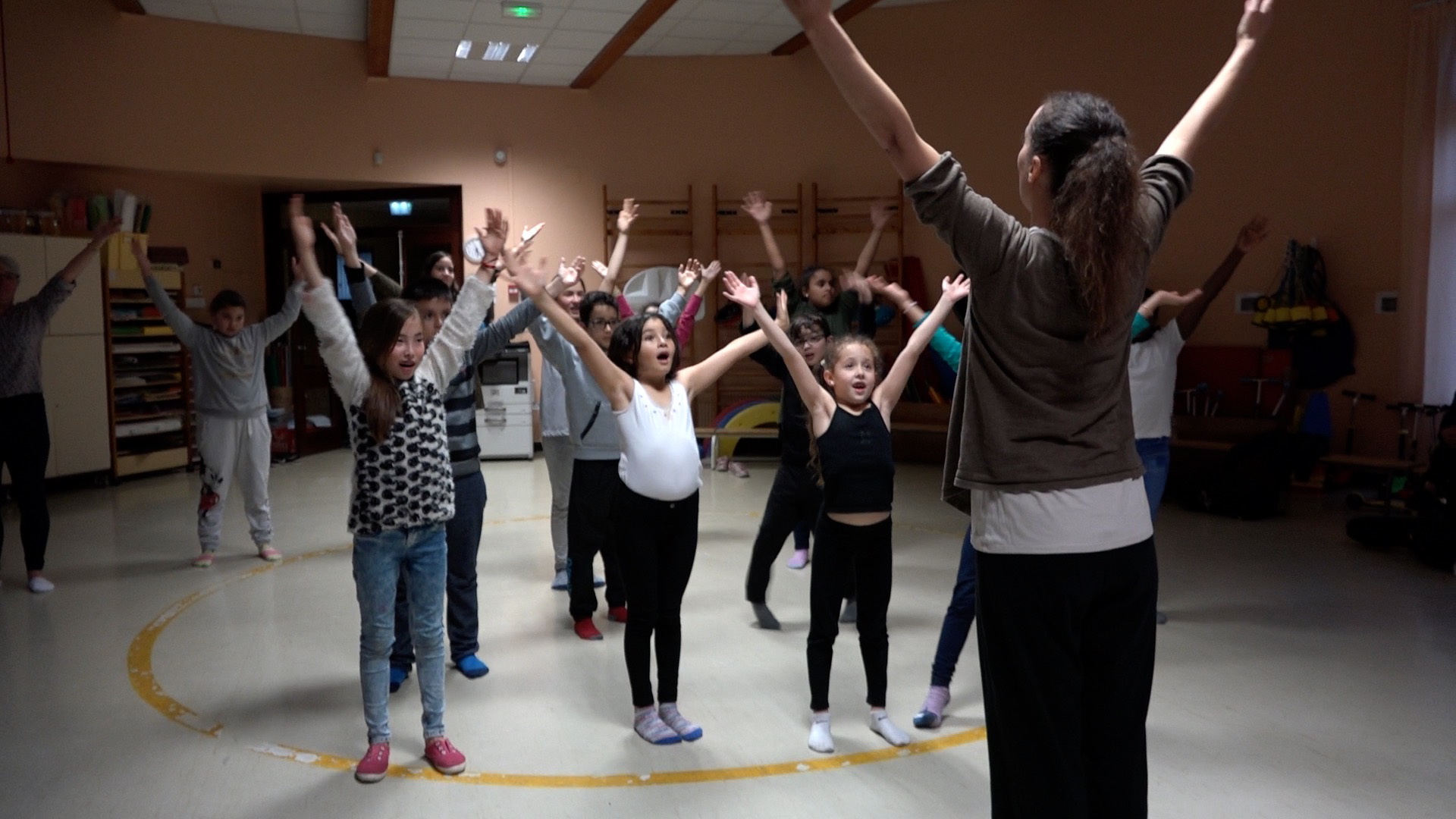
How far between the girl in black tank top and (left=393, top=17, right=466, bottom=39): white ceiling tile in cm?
645

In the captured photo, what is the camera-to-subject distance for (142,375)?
9484mm

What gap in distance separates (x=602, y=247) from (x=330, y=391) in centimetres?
377

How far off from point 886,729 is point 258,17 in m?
8.98

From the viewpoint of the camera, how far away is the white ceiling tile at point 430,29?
28.6 feet

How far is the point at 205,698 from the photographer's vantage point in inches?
157

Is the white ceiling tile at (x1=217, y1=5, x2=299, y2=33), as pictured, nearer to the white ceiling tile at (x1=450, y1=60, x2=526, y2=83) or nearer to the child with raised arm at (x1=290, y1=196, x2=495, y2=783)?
the white ceiling tile at (x1=450, y1=60, x2=526, y2=83)

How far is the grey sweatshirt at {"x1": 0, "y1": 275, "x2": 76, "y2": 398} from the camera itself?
545 cm

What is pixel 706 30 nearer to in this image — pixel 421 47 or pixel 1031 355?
pixel 421 47

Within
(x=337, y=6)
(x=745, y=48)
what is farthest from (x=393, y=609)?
(x=745, y=48)

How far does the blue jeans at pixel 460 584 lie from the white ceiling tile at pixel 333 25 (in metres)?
6.98

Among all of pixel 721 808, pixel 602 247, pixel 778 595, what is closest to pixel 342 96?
pixel 602 247

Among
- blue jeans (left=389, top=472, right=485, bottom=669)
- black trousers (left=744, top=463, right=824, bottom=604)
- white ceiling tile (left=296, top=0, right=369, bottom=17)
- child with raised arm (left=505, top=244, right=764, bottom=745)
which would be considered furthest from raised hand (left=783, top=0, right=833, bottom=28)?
white ceiling tile (left=296, top=0, right=369, bottom=17)

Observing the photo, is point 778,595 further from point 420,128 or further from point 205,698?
point 420,128

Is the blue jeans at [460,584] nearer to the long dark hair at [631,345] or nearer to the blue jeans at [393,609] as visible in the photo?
the blue jeans at [393,609]
